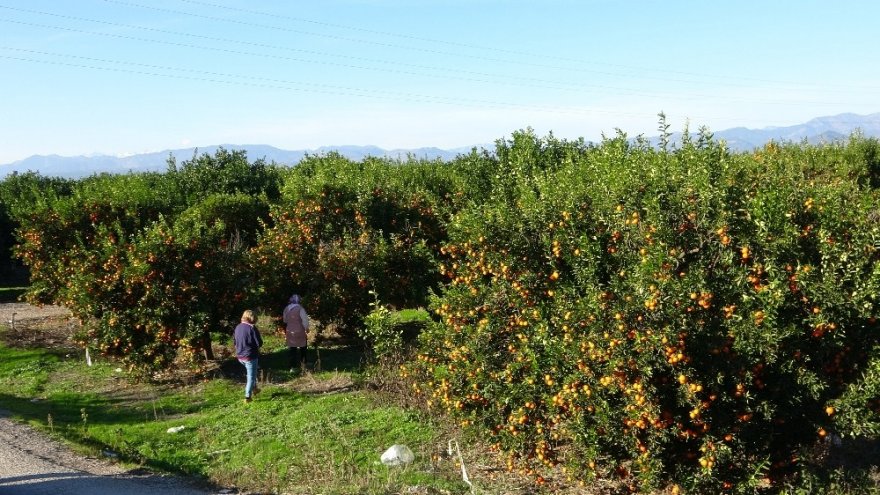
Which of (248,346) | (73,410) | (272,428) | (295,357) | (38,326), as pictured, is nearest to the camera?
(272,428)

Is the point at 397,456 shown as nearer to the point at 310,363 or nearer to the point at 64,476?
the point at 64,476

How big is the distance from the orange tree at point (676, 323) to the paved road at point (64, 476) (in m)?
→ 4.71

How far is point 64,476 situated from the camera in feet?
34.7

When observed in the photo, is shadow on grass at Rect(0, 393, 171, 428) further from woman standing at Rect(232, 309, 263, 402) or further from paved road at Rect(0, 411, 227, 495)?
woman standing at Rect(232, 309, 263, 402)

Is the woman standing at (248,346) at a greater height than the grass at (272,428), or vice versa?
the woman standing at (248,346)

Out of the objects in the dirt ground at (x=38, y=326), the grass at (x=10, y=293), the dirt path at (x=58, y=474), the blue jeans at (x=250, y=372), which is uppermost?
the blue jeans at (x=250, y=372)

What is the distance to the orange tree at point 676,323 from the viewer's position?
7098 mm

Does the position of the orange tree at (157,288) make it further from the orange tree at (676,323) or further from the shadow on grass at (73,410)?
the orange tree at (676,323)

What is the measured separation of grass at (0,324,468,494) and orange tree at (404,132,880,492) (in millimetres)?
2425

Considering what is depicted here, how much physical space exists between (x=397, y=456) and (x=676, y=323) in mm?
5224

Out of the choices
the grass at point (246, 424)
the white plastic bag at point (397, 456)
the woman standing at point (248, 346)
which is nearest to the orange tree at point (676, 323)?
the white plastic bag at point (397, 456)

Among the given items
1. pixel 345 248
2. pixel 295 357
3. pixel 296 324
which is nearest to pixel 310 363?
pixel 295 357

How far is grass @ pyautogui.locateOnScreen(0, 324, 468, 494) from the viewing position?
34.0 feet

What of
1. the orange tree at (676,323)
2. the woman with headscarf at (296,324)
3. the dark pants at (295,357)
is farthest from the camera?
the dark pants at (295,357)
